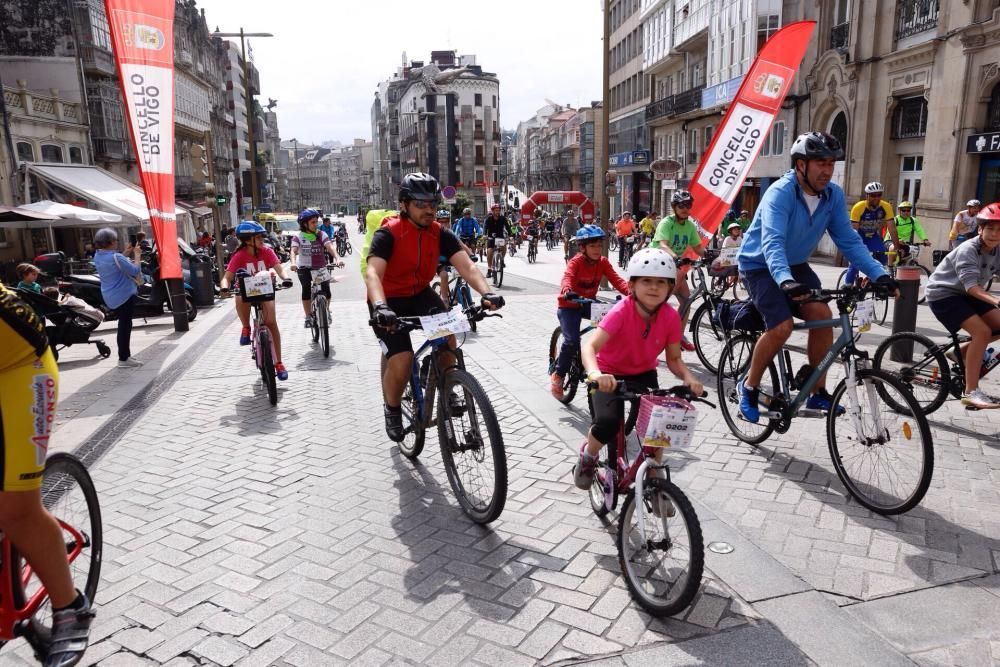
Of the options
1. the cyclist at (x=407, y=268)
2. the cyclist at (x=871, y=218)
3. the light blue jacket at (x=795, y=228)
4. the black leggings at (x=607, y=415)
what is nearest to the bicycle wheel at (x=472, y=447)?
the cyclist at (x=407, y=268)

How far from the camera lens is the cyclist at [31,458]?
8.12ft

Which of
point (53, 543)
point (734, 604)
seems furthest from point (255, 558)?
point (734, 604)

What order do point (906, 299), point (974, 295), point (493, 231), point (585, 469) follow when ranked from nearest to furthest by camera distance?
point (585, 469)
point (974, 295)
point (906, 299)
point (493, 231)

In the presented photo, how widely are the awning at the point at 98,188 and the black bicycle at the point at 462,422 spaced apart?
21.4 m

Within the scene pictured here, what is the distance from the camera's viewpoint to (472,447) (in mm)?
4156

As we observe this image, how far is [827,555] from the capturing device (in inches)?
141

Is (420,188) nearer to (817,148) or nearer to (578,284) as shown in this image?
(578,284)

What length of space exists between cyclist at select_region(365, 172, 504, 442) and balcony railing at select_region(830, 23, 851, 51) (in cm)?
2228

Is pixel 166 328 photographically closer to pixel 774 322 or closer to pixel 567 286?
pixel 567 286

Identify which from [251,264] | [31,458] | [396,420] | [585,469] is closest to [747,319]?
[585,469]

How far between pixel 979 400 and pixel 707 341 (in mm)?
3524

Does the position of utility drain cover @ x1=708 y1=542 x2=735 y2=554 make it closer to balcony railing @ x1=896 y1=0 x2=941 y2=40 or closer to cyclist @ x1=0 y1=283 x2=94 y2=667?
cyclist @ x1=0 y1=283 x2=94 y2=667

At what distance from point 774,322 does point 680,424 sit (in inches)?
76.0

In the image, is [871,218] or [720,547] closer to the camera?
[720,547]
